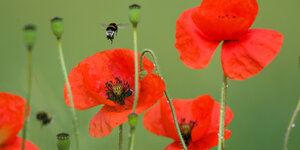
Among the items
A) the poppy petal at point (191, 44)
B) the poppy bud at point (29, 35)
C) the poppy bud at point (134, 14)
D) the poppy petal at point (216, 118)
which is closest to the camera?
the poppy bud at point (29, 35)

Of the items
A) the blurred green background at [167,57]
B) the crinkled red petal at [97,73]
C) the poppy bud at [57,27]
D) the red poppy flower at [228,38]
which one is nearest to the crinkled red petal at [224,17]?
the red poppy flower at [228,38]

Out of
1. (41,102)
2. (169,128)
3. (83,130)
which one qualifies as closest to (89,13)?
(83,130)

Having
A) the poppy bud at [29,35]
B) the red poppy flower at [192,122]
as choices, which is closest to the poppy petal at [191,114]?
the red poppy flower at [192,122]

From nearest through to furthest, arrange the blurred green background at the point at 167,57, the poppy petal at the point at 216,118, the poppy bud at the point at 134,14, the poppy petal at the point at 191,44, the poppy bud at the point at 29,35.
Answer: the poppy bud at the point at 29,35 < the poppy bud at the point at 134,14 < the poppy petal at the point at 191,44 < the poppy petal at the point at 216,118 < the blurred green background at the point at 167,57

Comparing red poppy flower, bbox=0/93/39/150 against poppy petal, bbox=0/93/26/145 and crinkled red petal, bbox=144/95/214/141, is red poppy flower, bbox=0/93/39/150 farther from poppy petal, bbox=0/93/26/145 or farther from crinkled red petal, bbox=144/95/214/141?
crinkled red petal, bbox=144/95/214/141

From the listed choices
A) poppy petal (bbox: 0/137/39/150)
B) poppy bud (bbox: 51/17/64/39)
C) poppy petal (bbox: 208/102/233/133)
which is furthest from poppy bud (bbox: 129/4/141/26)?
poppy petal (bbox: 208/102/233/133)

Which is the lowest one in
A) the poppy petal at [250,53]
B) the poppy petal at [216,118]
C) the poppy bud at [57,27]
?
the poppy petal at [216,118]

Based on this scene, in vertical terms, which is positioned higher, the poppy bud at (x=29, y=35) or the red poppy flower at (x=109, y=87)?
the poppy bud at (x=29, y=35)

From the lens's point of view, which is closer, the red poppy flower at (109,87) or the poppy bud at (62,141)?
the poppy bud at (62,141)

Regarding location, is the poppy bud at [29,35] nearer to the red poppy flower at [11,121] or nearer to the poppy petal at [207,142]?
the red poppy flower at [11,121]
